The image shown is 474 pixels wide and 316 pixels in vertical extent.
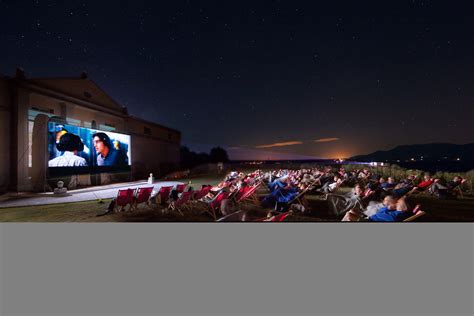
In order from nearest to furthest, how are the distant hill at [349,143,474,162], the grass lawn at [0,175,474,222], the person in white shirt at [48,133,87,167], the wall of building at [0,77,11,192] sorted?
the grass lawn at [0,175,474,222]
the distant hill at [349,143,474,162]
the wall of building at [0,77,11,192]
the person in white shirt at [48,133,87,167]

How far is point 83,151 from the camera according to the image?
280 inches

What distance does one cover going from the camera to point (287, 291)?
2.82m

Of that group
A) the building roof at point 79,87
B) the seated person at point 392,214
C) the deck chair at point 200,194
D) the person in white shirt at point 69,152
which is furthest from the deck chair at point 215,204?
the building roof at point 79,87

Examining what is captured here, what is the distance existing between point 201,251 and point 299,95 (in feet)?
A: 18.1

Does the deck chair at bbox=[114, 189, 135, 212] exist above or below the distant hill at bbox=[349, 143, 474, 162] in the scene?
below

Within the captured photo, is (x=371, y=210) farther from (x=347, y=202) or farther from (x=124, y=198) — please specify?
(x=124, y=198)

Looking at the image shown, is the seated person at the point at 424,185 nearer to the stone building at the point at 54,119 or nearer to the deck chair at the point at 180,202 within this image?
the deck chair at the point at 180,202

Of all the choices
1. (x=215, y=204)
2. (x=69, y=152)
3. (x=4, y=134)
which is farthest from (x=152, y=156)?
(x=215, y=204)

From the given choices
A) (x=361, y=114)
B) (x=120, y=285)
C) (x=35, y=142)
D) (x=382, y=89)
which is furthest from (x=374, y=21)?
(x=35, y=142)

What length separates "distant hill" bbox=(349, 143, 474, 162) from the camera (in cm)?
602

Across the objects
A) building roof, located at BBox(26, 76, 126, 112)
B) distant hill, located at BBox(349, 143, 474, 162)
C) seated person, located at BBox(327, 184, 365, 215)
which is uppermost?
building roof, located at BBox(26, 76, 126, 112)

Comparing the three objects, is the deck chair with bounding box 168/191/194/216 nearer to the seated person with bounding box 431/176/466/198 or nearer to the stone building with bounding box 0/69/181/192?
the stone building with bounding box 0/69/181/192

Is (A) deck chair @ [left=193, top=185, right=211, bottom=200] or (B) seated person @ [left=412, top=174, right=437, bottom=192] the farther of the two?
(B) seated person @ [left=412, top=174, right=437, bottom=192]

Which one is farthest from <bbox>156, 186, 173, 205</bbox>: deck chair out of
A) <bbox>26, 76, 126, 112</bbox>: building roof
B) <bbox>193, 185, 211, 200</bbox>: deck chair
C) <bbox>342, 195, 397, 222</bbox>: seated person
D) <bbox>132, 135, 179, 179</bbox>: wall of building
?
<bbox>26, 76, 126, 112</bbox>: building roof
